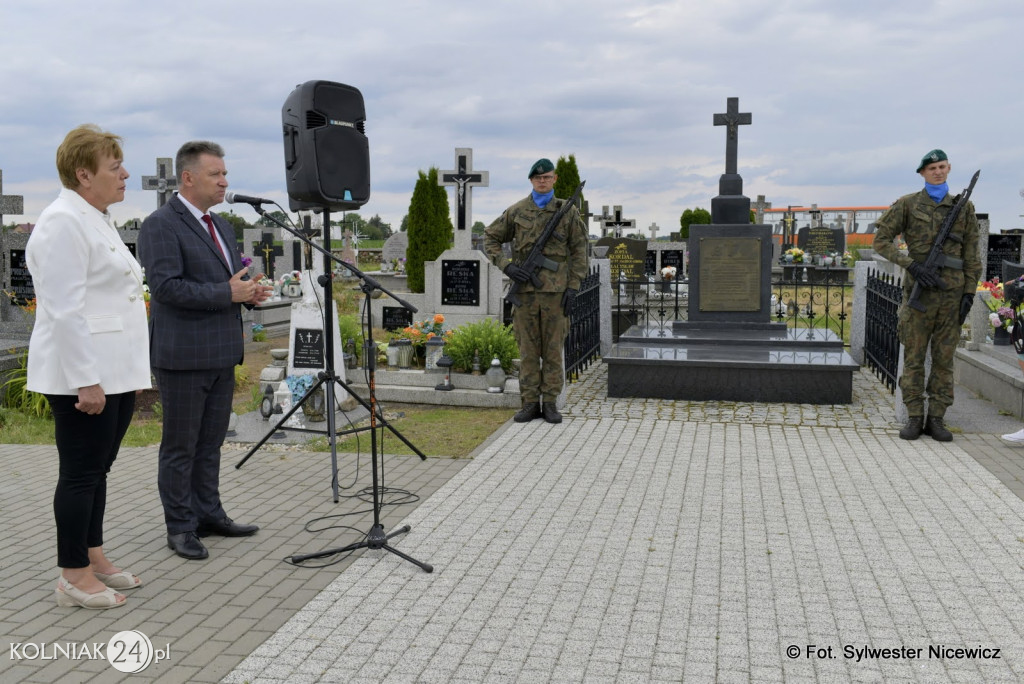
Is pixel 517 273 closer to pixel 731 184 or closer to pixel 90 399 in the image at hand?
pixel 90 399

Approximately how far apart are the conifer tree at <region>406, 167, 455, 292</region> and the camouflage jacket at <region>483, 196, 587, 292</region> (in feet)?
Result: 36.7

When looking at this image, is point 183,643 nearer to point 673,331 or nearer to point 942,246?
point 942,246

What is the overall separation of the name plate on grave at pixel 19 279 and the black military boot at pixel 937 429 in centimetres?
1027

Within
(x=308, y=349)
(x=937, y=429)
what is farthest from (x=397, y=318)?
(x=937, y=429)

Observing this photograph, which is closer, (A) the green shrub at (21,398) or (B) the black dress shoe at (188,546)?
(B) the black dress shoe at (188,546)

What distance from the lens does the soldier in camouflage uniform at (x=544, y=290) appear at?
25.4 feet

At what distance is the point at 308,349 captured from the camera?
8445 mm

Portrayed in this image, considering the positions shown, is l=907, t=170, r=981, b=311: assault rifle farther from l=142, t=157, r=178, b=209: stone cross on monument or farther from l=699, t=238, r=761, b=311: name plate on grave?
l=142, t=157, r=178, b=209: stone cross on monument

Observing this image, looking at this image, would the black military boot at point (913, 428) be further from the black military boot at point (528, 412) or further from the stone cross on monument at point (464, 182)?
the stone cross on monument at point (464, 182)

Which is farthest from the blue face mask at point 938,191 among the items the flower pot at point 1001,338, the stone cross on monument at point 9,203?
the stone cross on monument at point 9,203

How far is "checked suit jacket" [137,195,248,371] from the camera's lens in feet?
14.0

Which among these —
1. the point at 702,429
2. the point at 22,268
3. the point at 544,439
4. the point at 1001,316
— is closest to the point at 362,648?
the point at 544,439

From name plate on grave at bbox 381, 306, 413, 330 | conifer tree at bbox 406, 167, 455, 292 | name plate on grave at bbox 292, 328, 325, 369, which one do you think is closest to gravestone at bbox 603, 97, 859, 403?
name plate on grave at bbox 292, 328, 325, 369

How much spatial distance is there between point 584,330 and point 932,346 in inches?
172
